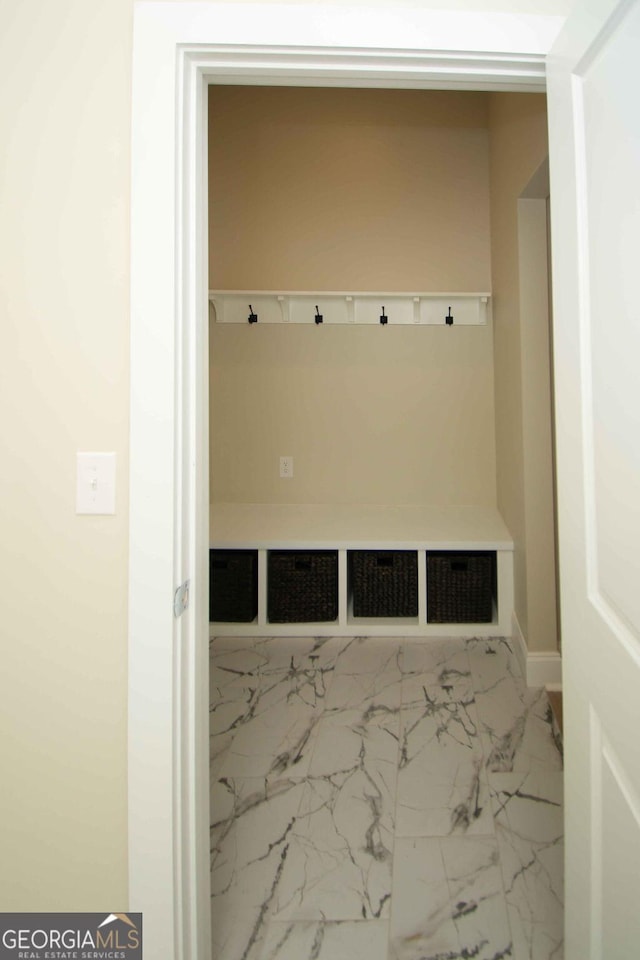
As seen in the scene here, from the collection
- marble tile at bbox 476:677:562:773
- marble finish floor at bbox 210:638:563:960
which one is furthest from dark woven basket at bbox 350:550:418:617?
marble tile at bbox 476:677:562:773

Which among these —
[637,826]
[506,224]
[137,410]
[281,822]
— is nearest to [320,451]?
[506,224]

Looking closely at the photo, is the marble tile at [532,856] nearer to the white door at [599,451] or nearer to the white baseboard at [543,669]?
the white door at [599,451]

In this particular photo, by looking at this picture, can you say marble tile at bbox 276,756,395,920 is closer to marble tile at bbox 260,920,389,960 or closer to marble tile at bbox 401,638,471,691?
marble tile at bbox 260,920,389,960

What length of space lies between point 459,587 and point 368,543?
1.76ft

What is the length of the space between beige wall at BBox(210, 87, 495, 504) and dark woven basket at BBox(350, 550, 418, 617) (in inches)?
21.4

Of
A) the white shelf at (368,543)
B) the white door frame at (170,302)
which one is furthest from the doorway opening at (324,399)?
the white door frame at (170,302)

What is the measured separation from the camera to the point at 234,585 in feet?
8.96

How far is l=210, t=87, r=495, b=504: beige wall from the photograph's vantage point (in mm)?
3010

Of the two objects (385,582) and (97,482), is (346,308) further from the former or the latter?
(97,482)

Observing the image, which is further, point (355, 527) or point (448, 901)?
point (355, 527)

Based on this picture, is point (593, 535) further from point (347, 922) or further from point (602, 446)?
point (347, 922)

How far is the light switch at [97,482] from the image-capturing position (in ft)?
3.22

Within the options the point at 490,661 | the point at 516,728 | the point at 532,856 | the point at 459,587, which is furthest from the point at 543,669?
the point at 532,856

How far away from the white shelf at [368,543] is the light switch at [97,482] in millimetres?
1669
